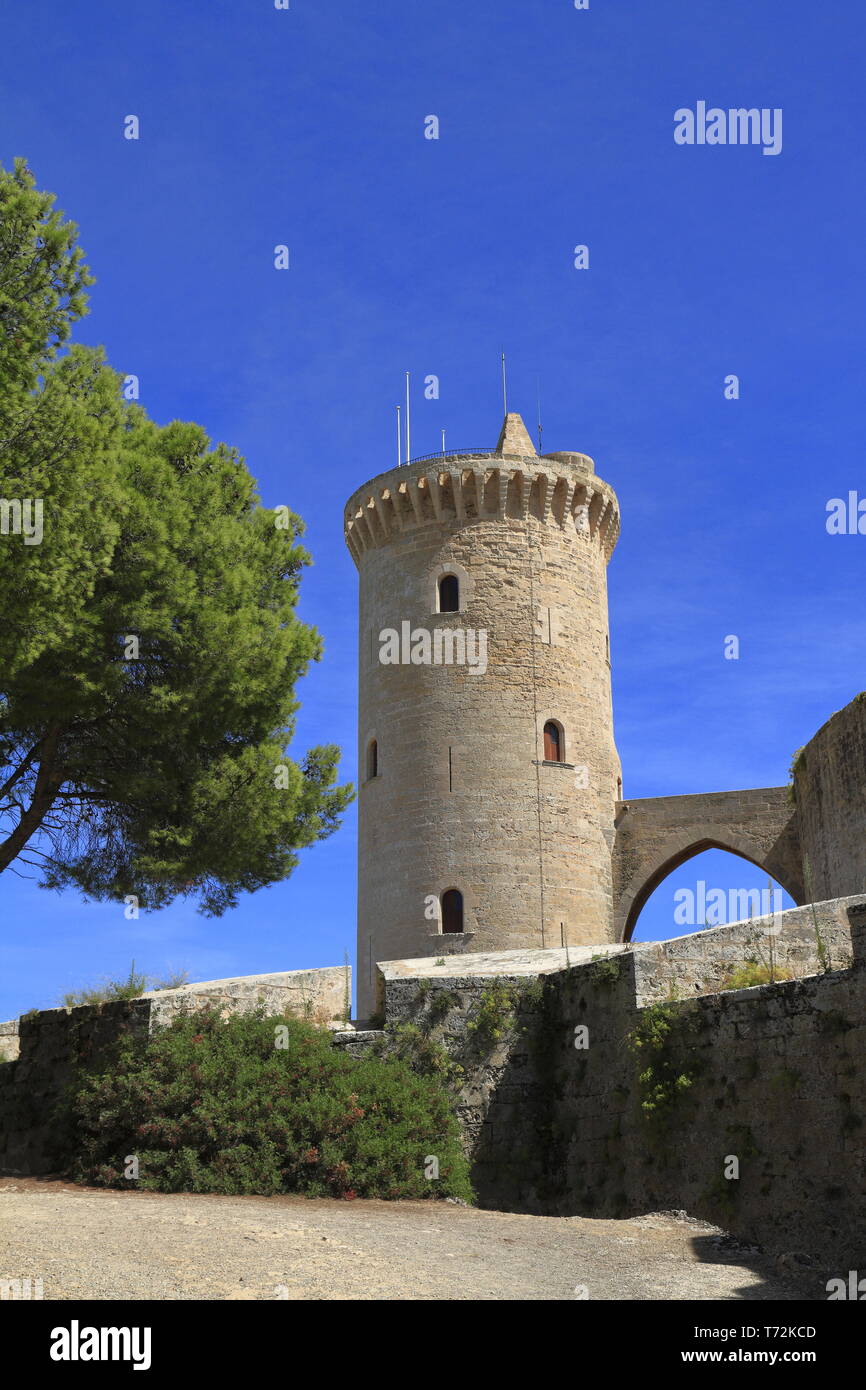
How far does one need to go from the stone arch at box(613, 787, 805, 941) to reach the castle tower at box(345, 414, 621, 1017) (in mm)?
535

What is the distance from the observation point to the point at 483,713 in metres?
25.3

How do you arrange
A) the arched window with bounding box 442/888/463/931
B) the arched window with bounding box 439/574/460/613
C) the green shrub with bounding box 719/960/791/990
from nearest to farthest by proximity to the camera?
the green shrub with bounding box 719/960/791/990 < the arched window with bounding box 442/888/463/931 < the arched window with bounding box 439/574/460/613

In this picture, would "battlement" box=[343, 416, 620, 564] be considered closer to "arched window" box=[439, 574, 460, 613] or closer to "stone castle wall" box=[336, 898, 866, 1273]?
"arched window" box=[439, 574, 460, 613]

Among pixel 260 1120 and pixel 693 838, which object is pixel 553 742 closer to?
pixel 693 838

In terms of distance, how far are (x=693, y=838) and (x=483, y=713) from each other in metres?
5.56

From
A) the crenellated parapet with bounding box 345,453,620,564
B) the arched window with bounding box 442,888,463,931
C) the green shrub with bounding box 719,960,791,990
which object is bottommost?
the green shrub with bounding box 719,960,791,990

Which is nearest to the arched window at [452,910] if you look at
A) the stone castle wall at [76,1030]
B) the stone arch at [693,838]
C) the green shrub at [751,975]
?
the stone arch at [693,838]

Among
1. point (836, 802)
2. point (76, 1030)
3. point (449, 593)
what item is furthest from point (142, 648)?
point (449, 593)

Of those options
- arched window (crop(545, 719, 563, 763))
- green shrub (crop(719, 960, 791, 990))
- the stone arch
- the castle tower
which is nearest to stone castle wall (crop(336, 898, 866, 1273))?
green shrub (crop(719, 960, 791, 990))

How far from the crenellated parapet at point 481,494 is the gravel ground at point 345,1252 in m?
17.9

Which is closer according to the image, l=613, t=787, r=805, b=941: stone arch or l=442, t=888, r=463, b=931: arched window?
l=442, t=888, r=463, b=931: arched window

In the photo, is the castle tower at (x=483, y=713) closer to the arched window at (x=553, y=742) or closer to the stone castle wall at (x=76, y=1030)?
the arched window at (x=553, y=742)

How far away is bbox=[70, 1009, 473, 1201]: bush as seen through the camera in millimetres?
11180
